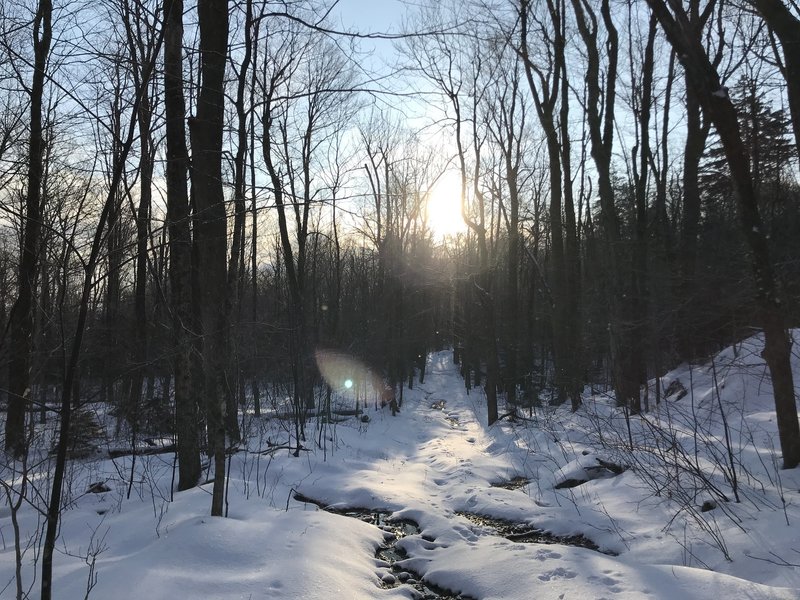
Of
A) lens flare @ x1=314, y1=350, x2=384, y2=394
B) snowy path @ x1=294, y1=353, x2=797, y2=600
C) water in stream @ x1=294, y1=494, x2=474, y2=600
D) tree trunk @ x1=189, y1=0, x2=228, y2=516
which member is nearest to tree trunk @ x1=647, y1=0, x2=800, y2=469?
snowy path @ x1=294, y1=353, x2=797, y2=600

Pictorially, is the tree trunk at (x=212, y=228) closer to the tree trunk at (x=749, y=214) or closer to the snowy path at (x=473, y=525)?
the snowy path at (x=473, y=525)

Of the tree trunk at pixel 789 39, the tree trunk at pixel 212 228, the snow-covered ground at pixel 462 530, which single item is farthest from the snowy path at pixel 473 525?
the tree trunk at pixel 789 39

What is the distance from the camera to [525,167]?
66.7 feet

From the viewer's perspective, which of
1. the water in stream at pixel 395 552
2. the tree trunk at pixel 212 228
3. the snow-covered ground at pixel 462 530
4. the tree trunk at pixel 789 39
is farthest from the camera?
the tree trunk at pixel 789 39

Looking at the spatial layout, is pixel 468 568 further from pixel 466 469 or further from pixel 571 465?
pixel 466 469

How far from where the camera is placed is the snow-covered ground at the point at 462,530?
10.7 ft

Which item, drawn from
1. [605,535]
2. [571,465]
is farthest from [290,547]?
[571,465]

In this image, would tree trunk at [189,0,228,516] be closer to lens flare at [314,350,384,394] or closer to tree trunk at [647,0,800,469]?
tree trunk at [647,0,800,469]

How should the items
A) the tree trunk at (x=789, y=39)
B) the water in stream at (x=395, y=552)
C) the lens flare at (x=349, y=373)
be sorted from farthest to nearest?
1. the lens flare at (x=349, y=373)
2. the tree trunk at (x=789, y=39)
3. the water in stream at (x=395, y=552)

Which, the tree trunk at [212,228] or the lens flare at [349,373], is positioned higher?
the tree trunk at [212,228]

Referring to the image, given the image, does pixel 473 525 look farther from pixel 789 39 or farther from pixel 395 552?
pixel 789 39

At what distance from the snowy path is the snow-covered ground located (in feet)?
0.06

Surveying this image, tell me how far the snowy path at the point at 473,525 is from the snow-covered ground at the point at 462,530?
0.02 metres

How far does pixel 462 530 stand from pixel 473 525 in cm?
26
